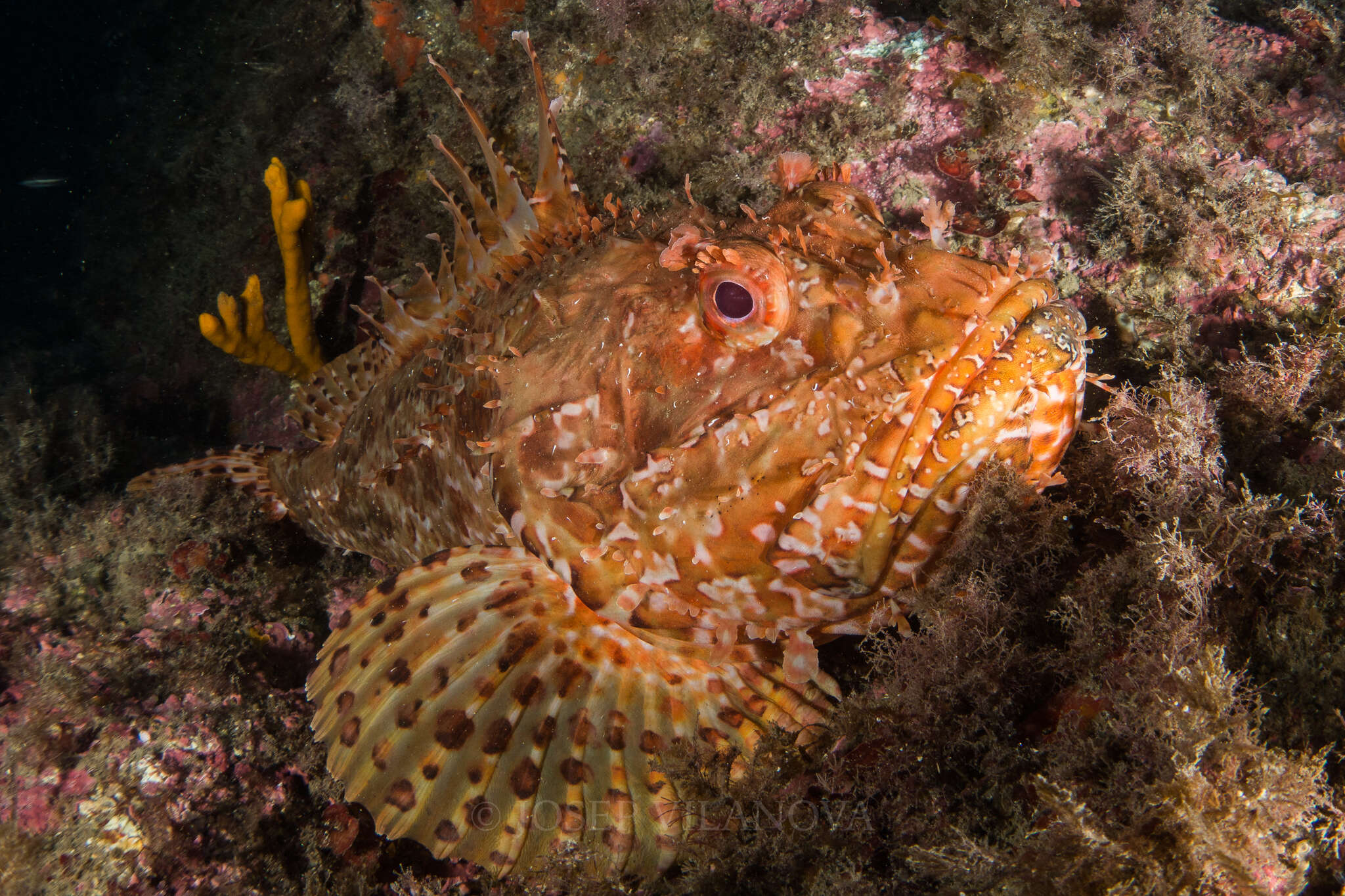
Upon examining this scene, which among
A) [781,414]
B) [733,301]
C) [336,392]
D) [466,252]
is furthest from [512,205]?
[336,392]

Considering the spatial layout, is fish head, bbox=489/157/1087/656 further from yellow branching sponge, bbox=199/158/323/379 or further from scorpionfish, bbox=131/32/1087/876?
yellow branching sponge, bbox=199/158/323/379

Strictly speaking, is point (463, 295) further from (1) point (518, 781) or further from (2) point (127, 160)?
(2) point (127, 160)

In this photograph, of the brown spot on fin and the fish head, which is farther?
the brown spot on fin

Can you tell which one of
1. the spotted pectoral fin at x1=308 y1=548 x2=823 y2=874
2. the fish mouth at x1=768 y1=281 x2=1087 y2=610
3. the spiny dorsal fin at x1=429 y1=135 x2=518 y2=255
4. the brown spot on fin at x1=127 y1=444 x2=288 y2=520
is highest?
the spiny dorsal fin at x1=429 y1=135 x2=518 y2=255

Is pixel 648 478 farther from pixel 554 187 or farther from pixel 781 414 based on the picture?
pixel 554 187

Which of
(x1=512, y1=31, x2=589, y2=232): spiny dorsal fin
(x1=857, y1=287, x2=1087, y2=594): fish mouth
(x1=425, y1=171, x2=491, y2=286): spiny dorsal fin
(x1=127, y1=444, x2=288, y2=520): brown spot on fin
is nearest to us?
(x1=857, y1=287, x2=1087, y2=594): fish mouth

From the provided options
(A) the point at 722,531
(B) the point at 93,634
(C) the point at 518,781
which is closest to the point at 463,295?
(A) the point at 722,531

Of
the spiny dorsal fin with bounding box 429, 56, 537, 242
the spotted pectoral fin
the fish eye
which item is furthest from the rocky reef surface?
the spiny dorsal fin with bounding box 429, 56, 537, 242
